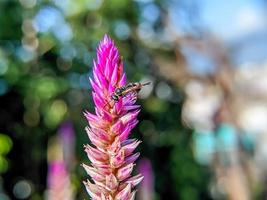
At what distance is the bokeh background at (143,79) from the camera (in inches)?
366

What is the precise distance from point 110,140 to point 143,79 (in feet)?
30.9

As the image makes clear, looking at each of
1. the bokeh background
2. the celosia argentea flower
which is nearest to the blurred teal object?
the bokeh background

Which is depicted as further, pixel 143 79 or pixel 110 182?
pixel 143 79

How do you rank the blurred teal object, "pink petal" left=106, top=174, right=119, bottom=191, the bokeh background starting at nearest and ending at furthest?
"pink petal" left=106, top=174, right=119, bottom=191 < the bokeh background < the blurred teal object

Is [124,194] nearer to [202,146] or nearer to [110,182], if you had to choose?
[110,182]

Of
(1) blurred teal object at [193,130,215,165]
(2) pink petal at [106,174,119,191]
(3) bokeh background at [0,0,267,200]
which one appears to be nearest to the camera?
(2) pink petal at [106,174,119,191]

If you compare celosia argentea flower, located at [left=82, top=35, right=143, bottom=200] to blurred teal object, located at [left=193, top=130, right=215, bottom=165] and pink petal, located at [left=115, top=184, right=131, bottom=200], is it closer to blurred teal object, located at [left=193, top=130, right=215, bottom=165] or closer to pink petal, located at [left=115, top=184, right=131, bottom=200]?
pink petal, located at [left=115, top=184, right=131, bottom=200]

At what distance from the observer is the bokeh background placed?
9.30m

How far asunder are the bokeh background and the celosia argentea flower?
7.75 m

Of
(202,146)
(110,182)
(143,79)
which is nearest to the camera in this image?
(110,182)

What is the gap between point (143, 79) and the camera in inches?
418

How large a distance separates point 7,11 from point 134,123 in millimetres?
9024

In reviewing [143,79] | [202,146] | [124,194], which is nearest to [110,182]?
[124,194]

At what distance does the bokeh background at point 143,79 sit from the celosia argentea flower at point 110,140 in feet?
25.4
